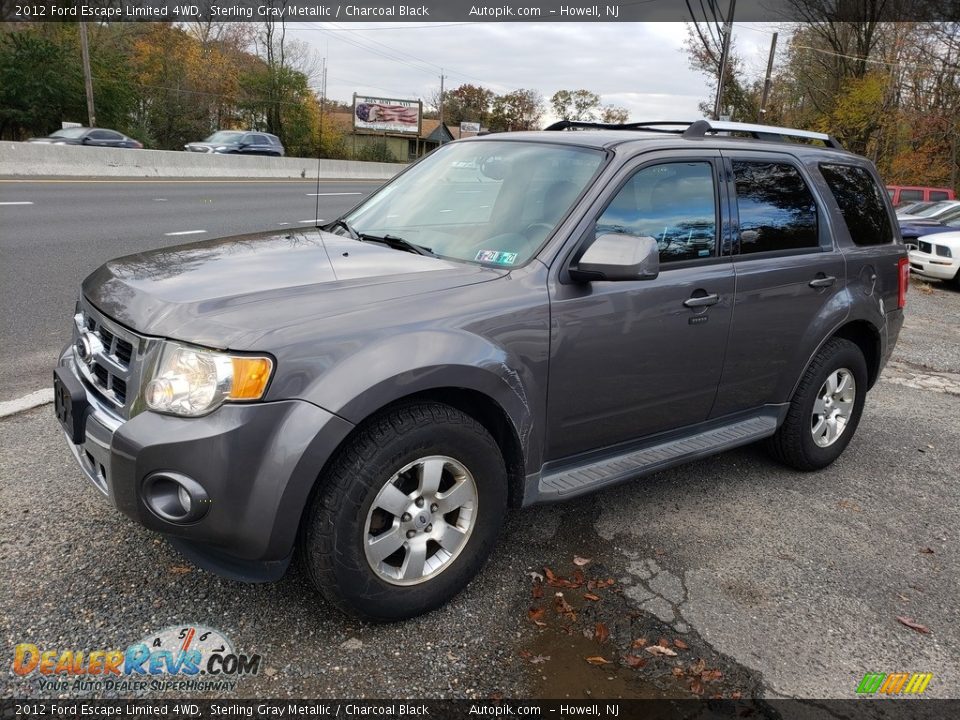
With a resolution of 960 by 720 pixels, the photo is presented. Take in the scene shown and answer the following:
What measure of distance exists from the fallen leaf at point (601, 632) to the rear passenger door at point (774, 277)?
1416 mm

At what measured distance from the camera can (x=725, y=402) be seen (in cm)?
386

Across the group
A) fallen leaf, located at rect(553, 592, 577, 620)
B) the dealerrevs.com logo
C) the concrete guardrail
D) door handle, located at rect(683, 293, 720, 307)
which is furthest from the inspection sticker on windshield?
the concrete guardrail

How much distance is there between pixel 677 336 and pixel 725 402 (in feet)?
2.06

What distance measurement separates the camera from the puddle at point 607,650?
8.43 ft

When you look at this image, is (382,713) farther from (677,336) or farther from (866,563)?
(866,563)

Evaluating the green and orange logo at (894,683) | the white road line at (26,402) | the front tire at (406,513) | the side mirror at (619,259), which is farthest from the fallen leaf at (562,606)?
the white road line at (26,402)

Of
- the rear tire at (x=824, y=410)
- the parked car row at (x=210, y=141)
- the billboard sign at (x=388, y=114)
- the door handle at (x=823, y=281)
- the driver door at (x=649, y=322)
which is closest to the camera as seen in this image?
the driver door at (x=649, y=322)

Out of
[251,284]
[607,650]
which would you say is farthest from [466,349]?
[607,650]

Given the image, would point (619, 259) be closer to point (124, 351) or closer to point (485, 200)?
point (485, 200)

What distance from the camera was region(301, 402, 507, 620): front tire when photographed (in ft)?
8.31

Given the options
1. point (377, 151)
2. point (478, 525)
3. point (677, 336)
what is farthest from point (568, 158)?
point (377, 151)

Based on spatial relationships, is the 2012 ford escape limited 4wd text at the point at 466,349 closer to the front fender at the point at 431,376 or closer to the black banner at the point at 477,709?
the front fender at the point at 431,376

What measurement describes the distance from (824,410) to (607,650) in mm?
2385

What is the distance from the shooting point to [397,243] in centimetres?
348
